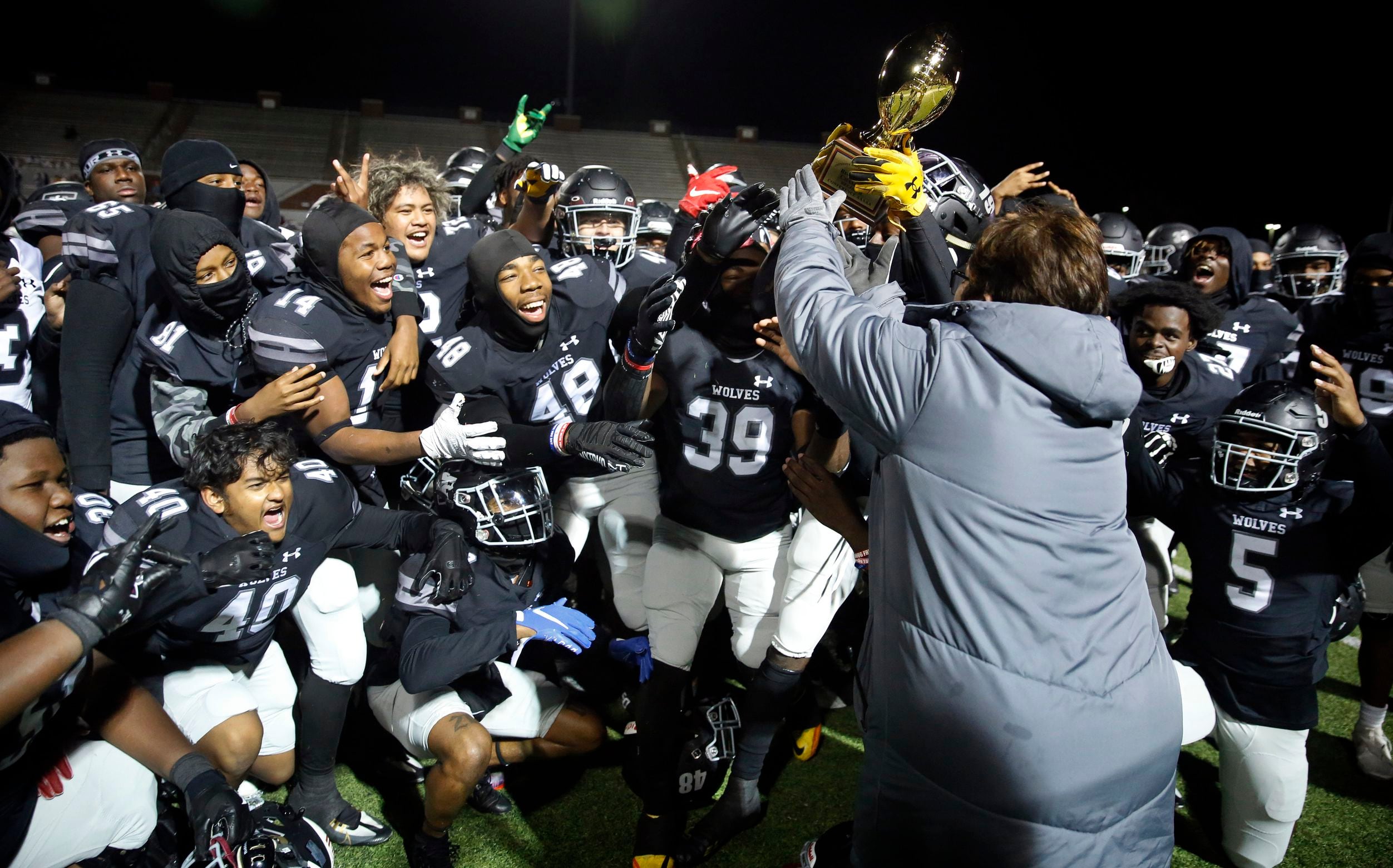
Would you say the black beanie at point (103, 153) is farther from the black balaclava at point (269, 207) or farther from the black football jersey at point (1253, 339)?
the black football jersey at point (1253, 339)

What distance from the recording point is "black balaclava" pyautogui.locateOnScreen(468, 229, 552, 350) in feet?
10.1

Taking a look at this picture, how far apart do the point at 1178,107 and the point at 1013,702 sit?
1739 cm

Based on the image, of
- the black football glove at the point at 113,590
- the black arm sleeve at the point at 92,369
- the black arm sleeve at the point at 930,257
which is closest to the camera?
the black football glove at the point at 113,590

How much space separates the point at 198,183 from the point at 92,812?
2.39m

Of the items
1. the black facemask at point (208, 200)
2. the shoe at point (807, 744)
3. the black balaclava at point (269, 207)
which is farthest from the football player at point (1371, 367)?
the black balaclava at point (269, 207)

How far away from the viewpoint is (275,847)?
2268 mm

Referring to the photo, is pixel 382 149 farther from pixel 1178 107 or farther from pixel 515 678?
pixel 515 678

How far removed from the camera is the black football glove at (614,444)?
2562 mm

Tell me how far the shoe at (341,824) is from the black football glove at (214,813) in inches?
23.9

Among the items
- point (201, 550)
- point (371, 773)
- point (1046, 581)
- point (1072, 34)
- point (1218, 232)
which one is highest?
point (1072, 34)

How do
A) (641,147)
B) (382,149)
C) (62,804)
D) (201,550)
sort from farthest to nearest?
(641,147) → (382,149) → (201,550) → (62,804)

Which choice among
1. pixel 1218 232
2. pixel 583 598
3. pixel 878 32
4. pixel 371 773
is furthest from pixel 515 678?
pixel 878 32

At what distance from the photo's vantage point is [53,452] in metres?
2.30

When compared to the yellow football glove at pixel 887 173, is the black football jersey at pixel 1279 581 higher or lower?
lower
